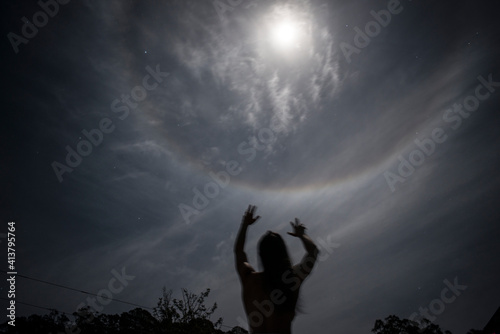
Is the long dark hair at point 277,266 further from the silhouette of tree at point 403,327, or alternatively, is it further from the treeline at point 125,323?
the silhouette of tree at point 403,327

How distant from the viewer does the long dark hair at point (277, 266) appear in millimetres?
2020

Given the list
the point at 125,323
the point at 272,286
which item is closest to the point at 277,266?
the point at 272,286

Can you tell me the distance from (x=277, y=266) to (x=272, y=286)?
0.16 meters

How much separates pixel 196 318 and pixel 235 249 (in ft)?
80.8

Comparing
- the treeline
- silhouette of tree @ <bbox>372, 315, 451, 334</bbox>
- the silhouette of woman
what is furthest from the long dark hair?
silhouette of tree @ <bbox>372, 315, 451, 334</bbox>

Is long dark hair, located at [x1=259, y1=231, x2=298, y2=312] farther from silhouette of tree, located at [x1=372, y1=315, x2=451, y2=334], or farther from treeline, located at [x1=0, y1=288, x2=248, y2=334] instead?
silhouette of tree, located at [x1=372, y1=315, x2=451, y2=334]

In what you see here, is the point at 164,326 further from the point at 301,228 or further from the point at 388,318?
the point at 388,318

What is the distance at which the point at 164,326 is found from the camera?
22.3 meters

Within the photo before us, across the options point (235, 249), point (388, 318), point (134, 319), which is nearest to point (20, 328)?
point (134, 319)

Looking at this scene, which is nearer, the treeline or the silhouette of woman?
the silhouette of woman

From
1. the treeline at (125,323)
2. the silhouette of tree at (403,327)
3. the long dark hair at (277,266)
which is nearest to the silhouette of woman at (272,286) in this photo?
the long dark hair at (277,266)

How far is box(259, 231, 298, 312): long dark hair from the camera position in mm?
2020

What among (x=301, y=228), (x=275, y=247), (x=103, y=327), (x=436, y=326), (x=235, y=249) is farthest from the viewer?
(x=436, y=326)

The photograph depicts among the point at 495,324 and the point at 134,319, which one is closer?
the point at 495,324
